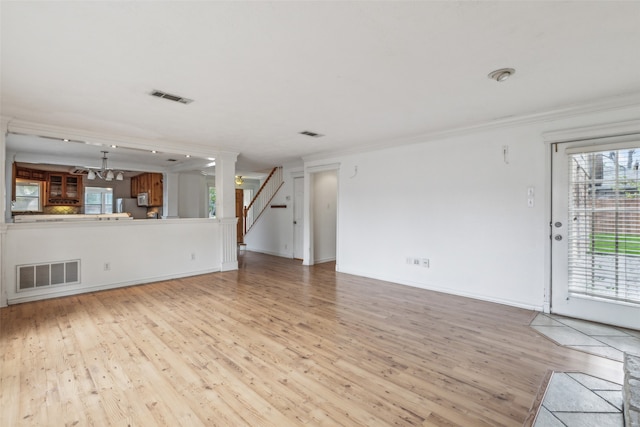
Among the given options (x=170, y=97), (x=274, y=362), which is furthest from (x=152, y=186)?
(x=274, y=362)

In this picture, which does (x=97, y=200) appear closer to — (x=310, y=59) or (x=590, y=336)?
(x=310, y=59)

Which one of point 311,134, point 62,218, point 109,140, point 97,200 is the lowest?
point 62,218

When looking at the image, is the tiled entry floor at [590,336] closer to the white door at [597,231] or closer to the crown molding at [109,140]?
the white door at [597,231]

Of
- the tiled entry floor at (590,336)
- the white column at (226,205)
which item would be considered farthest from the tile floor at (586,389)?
the white column at (226,205)

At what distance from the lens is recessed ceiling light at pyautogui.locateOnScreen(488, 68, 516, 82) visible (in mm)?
2447

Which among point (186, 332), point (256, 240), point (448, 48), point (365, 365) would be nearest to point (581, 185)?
point (448, 48)

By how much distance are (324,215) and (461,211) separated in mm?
3462

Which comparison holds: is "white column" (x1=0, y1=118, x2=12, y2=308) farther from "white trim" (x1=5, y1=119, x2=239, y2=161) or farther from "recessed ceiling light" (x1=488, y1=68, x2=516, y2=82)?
"recessed ceiling light" (x1=488, y1=68, x2=516, y2=82)

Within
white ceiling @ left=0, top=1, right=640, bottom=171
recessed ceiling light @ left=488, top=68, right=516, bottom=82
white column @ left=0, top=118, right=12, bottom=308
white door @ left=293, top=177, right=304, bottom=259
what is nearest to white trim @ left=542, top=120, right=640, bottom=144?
white ceiling @ left=0, top=1, right=640, bottom=171

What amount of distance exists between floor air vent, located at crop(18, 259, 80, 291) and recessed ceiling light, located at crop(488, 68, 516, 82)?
18.7ft

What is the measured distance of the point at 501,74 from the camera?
8.23 feet

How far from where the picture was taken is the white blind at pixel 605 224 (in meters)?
3.04

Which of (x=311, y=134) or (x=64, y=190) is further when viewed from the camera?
(x=64, y=190)

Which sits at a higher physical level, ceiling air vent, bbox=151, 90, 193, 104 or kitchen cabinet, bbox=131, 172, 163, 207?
ceiling air vent, bbox=151, 90, 193, 104
